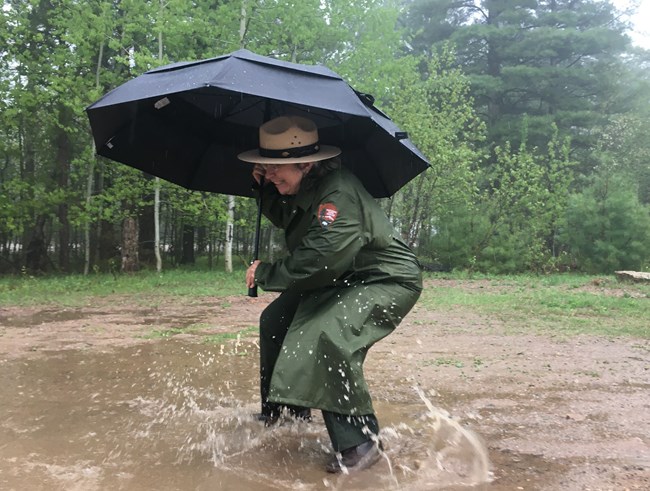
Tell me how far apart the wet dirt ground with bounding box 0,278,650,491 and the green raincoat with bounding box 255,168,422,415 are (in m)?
0.46

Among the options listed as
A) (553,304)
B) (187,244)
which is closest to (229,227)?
(187,244)

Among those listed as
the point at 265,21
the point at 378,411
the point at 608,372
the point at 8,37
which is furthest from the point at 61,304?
the point at 265,21

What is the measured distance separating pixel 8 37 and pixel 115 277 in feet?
22.2

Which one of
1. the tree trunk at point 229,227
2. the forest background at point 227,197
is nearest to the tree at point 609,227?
the forest background at point 227,197

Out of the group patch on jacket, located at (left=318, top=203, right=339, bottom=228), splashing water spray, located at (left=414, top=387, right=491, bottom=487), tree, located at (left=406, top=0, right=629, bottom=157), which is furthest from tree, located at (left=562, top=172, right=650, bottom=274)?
patch on jacket, located at (left=318, top=203, right=339, bottom=228)

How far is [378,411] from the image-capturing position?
13.2 ft

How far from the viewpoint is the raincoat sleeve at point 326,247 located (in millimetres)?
2842

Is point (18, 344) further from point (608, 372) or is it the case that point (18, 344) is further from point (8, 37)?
point (8, 37)

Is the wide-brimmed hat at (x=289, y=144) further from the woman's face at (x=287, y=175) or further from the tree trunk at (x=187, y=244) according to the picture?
the tree trunk at (x=187, y=244)

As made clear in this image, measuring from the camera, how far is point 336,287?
3119mm

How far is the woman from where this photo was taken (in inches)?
110

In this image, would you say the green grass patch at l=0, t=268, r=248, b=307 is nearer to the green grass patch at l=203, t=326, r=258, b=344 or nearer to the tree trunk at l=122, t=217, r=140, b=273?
the tree trunk at l=122, t=217, r=140, b=273

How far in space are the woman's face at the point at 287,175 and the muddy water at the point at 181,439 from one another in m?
1.41

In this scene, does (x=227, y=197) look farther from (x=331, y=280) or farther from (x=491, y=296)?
(x=331, y=280)
